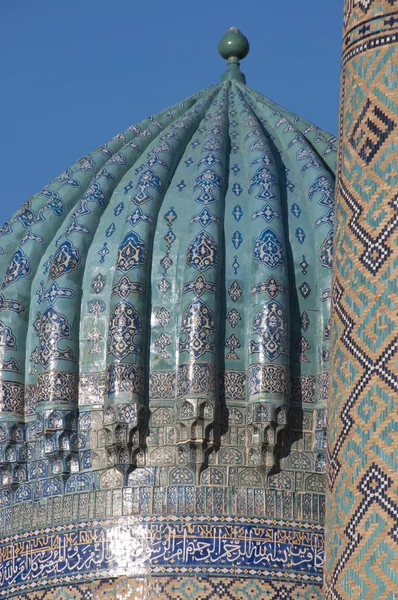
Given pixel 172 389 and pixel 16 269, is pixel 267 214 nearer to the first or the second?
pixel 172 389

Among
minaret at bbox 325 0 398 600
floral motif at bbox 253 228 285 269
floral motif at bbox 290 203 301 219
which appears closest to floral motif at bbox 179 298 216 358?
floral motif at bbox 253 228 285 269

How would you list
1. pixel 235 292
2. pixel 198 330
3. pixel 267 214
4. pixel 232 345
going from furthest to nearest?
pixel 267 214 < pixel 235 292 < pixel 232 345 < pixel 198 330

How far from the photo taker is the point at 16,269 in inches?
363

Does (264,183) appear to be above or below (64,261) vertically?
above

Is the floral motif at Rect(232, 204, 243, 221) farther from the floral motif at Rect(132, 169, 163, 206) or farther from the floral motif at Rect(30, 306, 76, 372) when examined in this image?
the floral motif at Rect(30, 306, 76, 372)

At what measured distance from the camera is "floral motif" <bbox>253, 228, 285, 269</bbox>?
8.72m

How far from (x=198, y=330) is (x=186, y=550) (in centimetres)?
118

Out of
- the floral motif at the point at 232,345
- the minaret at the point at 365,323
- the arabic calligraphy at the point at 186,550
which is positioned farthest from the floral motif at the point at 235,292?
the minaret at the point at 365,323

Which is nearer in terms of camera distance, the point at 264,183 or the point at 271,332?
the point at 271,332

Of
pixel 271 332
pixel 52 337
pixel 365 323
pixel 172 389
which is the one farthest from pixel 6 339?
pixel 365 323

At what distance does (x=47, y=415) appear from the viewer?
867 cm

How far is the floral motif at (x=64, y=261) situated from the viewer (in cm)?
894

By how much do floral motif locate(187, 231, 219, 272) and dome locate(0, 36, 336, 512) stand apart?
10 mm

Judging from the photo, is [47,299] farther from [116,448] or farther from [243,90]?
[243,90]
